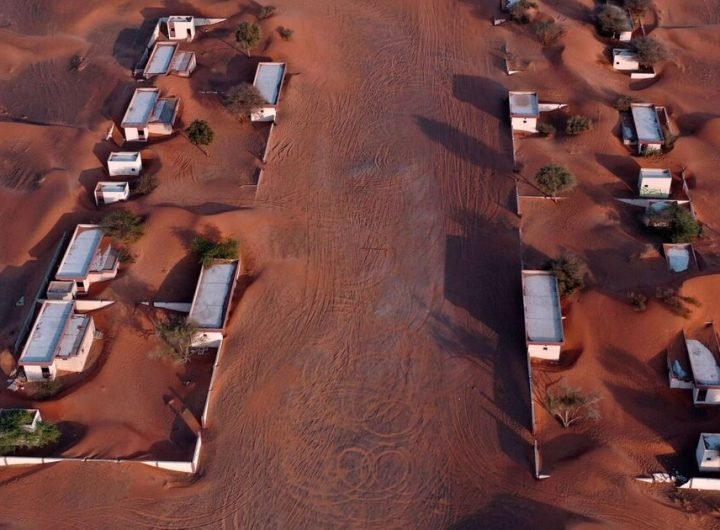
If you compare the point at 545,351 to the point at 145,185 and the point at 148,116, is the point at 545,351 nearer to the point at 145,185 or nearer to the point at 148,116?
the point at 145,185

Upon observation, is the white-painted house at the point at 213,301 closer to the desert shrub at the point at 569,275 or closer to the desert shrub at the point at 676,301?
the desert shrub at the point at 569,275

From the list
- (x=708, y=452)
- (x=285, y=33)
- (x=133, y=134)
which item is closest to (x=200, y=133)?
(x=133, y=134)

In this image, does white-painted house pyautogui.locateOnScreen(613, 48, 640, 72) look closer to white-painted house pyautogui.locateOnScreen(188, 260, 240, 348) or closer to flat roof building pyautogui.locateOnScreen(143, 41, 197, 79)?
flat roof building pyautogui.locateOnScreen(143, 41, 197, 79)

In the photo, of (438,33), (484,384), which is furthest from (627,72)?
(484,384)

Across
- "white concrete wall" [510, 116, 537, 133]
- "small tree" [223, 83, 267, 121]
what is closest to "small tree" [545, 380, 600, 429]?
"white concrete wall" [510, 116, 537, 133]

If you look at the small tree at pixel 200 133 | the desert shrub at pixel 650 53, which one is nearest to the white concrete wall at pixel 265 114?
the small tree at pixel 200 133

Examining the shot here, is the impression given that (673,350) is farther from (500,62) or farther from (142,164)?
(142,164)
